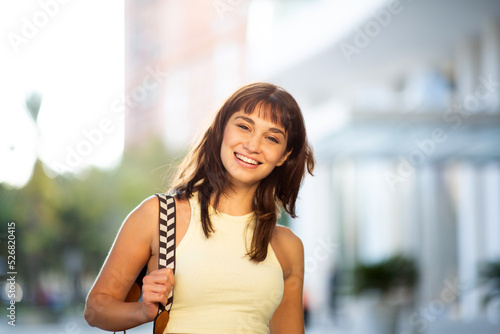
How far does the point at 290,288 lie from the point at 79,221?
36352mm

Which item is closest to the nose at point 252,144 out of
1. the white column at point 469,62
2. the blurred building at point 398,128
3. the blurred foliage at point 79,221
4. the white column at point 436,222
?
the blurred building at point 398,128

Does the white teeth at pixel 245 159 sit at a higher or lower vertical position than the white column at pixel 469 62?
lower

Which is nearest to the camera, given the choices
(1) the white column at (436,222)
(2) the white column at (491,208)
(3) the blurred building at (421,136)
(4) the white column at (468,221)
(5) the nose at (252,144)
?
(5) the nose at (252,144)

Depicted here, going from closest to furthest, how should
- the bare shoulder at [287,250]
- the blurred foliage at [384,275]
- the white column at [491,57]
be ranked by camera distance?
the bare shoulder at [287,250] → the blurred foliage at [384,275] → the white column at [491,57]

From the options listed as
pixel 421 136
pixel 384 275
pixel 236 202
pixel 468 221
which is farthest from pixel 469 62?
pixel 236 202

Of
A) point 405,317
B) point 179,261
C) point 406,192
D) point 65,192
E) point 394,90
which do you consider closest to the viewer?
point 179,261

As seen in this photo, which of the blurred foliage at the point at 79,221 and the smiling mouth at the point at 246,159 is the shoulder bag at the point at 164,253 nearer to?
the smiling mouth at the point at 246,159

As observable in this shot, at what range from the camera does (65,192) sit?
38031 mm

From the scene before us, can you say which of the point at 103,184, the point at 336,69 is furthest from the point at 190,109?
the point at 336,69

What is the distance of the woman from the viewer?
6.77ft

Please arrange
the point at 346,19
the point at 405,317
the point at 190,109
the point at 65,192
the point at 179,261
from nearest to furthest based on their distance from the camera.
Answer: the point at 179,261
the point at 405,317
the point at 346,19
the point at 65,192
the point at 190,109

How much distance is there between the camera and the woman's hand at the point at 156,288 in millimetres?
1927

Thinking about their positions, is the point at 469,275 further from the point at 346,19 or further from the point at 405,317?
the point at 346,19

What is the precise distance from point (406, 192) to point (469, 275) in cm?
→ 503
